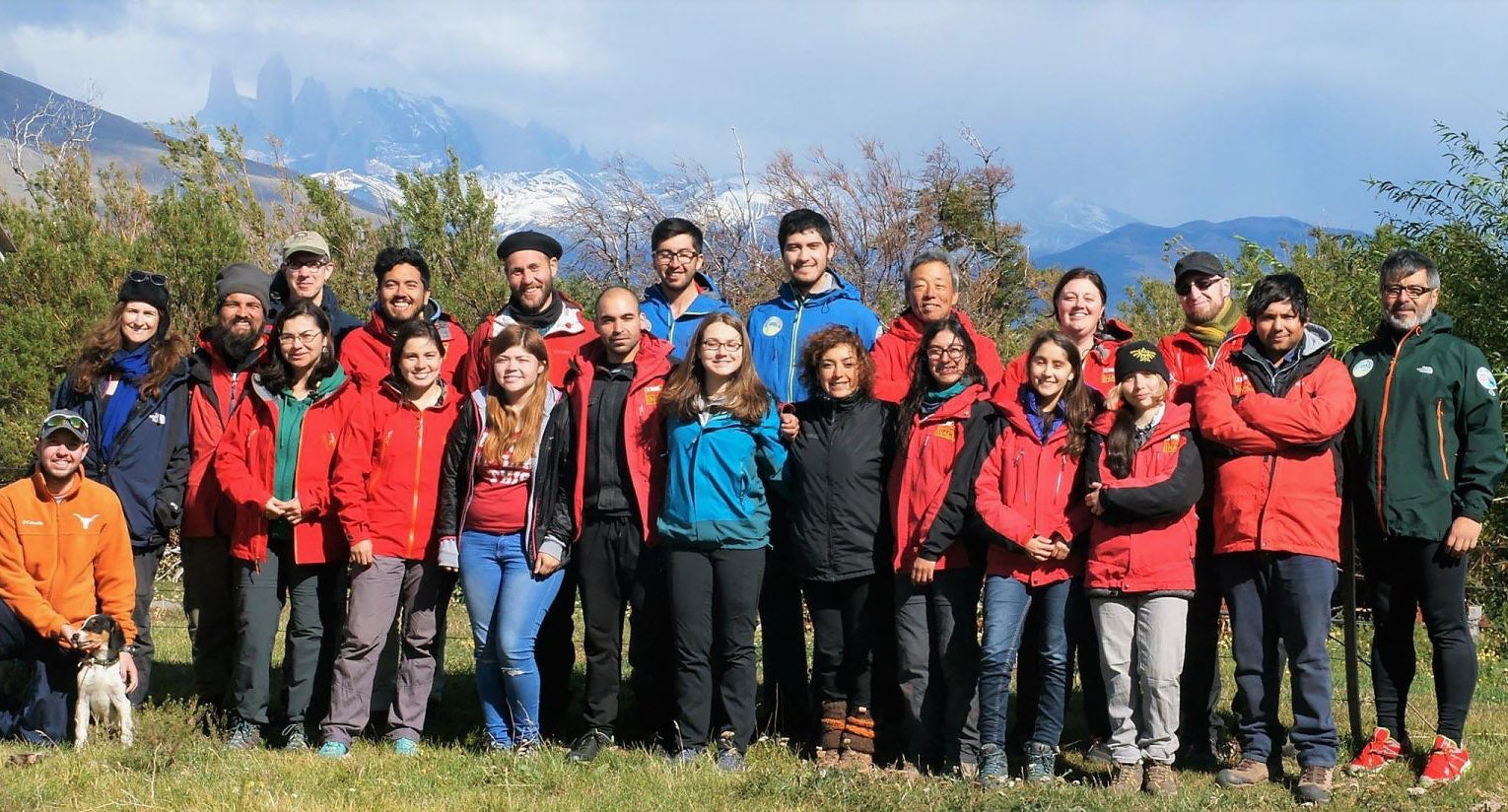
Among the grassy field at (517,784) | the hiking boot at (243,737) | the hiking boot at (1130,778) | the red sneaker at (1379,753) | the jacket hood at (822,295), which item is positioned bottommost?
the hiking boot at (243,737)

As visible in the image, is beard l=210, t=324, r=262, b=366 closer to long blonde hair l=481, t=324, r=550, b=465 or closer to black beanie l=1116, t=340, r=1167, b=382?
long blonde hair l=481, t=324, r=550, b=465

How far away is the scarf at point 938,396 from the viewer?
6.40 m

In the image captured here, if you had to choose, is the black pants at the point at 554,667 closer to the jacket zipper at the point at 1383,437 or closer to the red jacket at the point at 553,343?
the red jacket at the point at 553,343

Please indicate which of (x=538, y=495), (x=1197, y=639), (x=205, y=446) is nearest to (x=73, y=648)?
(x=205, y=446)

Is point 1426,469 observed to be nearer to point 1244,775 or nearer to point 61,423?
point 1244,775

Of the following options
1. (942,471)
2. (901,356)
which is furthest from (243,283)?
(942,471)

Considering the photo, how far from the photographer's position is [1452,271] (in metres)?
13.2

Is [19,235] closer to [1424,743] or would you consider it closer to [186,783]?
[186,783]

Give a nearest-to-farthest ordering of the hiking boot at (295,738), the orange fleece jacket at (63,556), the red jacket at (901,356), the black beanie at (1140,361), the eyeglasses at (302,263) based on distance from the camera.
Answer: the black beanie at (1140,361)
the hiking boot at (295,738)
the red jacket at (901,356)
the orange fleece jacket at (63,556)
the eyeglasses at (302,263)

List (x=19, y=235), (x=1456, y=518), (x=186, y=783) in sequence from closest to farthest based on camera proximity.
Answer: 1. (x=186, y=783)
2. (x=1456, y=518)
3. (x=19, y=235)

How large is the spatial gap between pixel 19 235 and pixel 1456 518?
65.5 ft

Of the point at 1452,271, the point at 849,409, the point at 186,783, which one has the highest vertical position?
the point at 1452,271

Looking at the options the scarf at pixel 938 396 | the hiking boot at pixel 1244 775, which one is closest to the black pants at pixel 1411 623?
the hiking boot at pixel 1244 775

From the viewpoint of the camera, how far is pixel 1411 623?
21.7 feet
